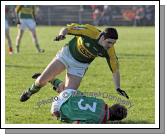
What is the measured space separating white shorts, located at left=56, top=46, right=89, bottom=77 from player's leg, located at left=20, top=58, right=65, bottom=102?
8 cm

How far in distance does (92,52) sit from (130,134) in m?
1.99

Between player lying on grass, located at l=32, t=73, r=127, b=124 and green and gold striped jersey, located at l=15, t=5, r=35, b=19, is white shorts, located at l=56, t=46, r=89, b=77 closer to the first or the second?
player lying on grass, located at l=32, t=73, r=127, b=124

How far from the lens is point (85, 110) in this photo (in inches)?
384

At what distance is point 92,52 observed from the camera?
10.6 meters

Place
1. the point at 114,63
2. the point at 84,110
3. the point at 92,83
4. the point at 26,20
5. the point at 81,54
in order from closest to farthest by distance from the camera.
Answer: the point at 84,110 → the point at 114,63 → the point at 81,54 → the point at 92,83 → the point at 26,20

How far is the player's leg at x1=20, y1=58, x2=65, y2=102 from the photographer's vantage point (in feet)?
36.1

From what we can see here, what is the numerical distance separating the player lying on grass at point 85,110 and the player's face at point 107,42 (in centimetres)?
102

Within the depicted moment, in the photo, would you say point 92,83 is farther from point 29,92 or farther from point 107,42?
point 107,42

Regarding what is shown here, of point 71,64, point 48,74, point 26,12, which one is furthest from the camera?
point 26,12

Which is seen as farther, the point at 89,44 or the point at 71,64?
the point at 71,64

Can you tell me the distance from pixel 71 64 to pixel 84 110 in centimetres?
144

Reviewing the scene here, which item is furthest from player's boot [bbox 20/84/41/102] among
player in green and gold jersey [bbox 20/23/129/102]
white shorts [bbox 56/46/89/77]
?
white shorts [bbox 56/46/89/77]

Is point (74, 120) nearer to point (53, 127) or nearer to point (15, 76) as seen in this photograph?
point (53, 127)

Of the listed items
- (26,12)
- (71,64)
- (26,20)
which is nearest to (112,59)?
(71,64)
